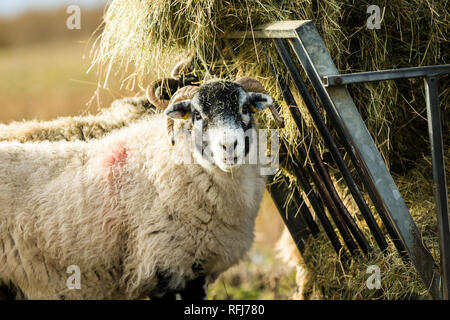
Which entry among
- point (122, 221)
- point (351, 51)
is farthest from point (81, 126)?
point (351, 51)

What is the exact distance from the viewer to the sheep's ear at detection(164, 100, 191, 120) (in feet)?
13.4

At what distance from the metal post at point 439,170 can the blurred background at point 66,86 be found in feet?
7.14

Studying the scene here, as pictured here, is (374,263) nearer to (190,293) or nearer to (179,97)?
(190,293)

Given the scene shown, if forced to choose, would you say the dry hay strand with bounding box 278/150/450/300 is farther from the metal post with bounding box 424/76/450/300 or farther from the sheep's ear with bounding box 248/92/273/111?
the sheep's ear with bounding box 248/92/273/111

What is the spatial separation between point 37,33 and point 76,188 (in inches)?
949

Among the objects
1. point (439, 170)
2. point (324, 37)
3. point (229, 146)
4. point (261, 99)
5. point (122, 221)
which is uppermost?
point (324, 37)

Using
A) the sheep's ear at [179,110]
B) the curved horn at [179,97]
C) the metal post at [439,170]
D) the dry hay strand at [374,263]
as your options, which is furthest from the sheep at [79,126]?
the metal post at [439,170]

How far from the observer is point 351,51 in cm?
432

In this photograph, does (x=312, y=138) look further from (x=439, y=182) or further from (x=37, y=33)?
(x=37, y=33)

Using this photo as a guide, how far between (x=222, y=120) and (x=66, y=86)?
1410 centimetres

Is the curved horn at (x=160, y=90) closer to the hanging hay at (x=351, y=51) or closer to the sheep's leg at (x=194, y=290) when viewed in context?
the hanging hay at (x=351, y=51)

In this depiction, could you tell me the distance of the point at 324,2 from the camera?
4.06m

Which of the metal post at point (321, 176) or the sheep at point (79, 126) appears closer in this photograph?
the metal post at point (321, 176)

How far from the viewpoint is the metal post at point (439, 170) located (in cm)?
362
